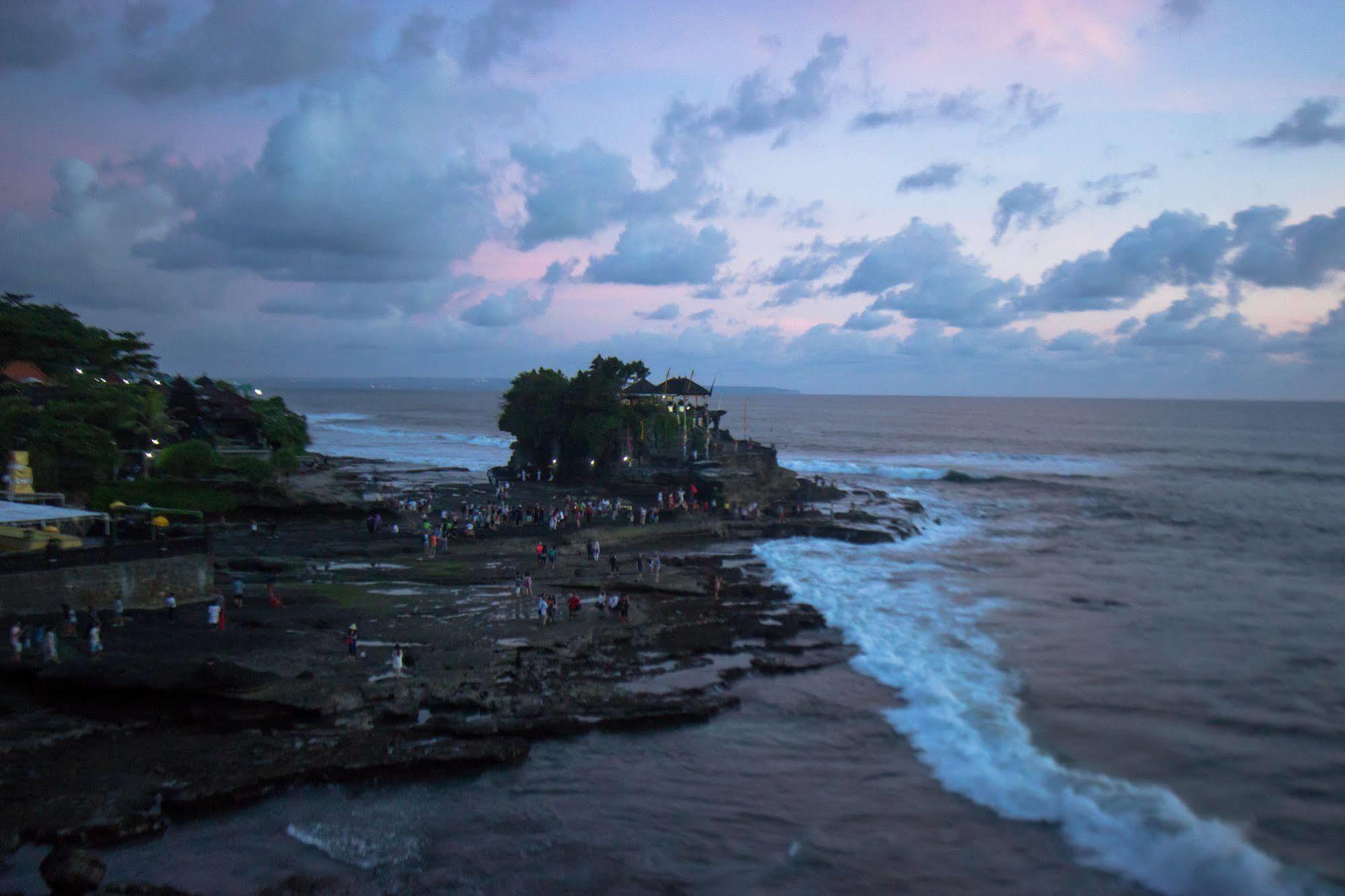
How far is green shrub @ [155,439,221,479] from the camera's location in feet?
120

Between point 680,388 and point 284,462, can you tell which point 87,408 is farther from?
point 680,388

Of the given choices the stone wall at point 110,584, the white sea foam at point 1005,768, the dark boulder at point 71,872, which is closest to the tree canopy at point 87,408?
the stone wall at point 110,584

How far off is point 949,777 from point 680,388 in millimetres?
44955

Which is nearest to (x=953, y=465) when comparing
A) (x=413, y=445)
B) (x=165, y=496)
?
(x=413, y=445)

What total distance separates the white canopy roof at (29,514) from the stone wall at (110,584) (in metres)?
1.74

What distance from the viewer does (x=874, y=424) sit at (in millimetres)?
159750

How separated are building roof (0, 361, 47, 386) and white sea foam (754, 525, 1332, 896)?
4371 centimetres

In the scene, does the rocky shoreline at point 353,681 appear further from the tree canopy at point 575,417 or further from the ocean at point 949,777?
the tree canopy at point 575,417

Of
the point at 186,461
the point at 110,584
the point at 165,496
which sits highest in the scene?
the point at 186,461

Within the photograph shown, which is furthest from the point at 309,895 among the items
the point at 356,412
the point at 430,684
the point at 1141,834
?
the point at 356,412

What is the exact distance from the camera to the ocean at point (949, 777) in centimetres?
1244

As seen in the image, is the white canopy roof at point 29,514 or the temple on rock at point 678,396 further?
the temple on rock at point 678,396

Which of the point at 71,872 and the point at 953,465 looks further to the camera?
the point at 953,465

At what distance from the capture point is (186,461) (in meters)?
36.7
